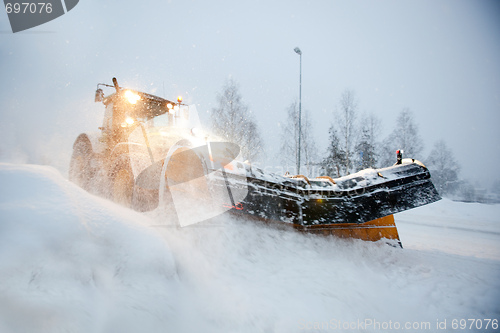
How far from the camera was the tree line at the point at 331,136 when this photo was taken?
17312mm

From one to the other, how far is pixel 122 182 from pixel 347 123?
17.5 metres

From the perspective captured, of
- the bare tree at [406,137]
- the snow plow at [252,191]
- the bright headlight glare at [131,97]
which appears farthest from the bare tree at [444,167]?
the bright headlight glare at [131,97]

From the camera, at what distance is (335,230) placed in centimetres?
263

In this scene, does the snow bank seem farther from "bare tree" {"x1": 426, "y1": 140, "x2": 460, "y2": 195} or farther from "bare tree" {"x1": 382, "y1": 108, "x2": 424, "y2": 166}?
"bare tree" {"x1": 426, "y1": 140, "x2": 460, "y2": 195}

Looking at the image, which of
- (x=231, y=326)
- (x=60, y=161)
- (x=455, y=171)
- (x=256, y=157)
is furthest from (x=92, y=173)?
(x=455, y=171)

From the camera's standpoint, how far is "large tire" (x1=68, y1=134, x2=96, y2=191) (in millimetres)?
4384

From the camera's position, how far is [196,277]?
154 centimetres

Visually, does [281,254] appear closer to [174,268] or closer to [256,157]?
[174,268]

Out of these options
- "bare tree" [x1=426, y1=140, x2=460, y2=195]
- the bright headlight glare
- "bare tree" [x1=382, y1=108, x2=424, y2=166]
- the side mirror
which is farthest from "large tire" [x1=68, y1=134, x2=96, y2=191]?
"bare tree" [x1=426, y1=140, x2=460, y2=195]

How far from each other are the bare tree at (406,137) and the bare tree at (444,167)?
20.6 feet

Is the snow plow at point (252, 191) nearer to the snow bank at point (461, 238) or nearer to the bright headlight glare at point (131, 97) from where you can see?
the snow bank at point (461, 238)

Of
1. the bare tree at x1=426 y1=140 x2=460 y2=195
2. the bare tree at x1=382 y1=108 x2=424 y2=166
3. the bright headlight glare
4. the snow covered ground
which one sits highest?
the bright headlight glare

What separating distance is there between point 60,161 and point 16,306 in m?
5.11

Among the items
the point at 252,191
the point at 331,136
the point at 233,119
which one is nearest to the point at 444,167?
the point at 331,136
